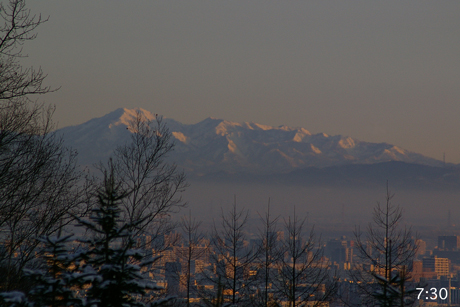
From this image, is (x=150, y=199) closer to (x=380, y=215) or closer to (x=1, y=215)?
(x=1, y=215)

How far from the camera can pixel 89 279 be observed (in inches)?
244

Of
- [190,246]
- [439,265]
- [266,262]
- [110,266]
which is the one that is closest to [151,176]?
[190,246]

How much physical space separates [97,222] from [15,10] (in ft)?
22.5

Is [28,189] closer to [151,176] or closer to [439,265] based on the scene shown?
[151,176]

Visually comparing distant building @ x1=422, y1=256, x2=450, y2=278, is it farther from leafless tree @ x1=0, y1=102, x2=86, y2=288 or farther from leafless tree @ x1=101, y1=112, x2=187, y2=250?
leafless tree @ x1=0, y1=102, x2=86, y2=288

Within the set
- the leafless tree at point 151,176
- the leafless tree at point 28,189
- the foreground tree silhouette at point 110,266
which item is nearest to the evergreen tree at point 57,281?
the foreground tree silhouette at point 110,266

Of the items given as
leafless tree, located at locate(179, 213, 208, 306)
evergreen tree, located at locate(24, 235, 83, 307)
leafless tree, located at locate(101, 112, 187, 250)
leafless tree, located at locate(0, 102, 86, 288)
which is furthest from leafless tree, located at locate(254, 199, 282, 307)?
evergreen tree, located at locate(24, 235, 83, 307)

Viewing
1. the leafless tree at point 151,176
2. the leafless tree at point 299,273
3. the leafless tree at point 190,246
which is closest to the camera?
the leafless tree at point 299,273

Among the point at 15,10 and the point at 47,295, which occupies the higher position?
the point at 15,10

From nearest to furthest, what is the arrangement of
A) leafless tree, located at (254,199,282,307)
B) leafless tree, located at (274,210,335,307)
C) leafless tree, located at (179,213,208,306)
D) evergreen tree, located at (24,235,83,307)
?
1. evergreen tree, located at (24,235,83,307)
2. leafless tree, located at (274,210,335,307)
3. leafless tree, located at (254,199,282,307)
4. leafless tree, located at (179,213,208,306)

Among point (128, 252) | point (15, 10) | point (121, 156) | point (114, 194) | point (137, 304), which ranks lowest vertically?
point (137, 304)

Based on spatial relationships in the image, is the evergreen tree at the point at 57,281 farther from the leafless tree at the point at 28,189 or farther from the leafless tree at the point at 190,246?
the leafless tree at the point at 190,246

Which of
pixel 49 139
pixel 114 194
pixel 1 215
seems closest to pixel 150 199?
pixel 49 139

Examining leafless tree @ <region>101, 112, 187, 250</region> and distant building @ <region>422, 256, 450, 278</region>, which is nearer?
leafless tree @ <region>101, 112, 187, 250</region>
